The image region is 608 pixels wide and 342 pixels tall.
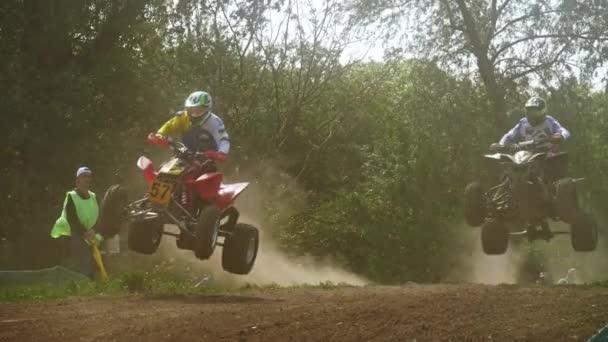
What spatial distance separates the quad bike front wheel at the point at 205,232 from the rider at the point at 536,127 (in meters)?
5.98

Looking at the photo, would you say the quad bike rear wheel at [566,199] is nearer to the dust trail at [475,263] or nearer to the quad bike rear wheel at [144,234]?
the quad bike rear wheel at [144,234]

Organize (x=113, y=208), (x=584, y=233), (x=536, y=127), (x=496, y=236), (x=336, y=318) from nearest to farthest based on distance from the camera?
(x=336, y=318) < (x=113, y=208) < (x=536, y=127) < (x=584, y=233) < (x=496, y=236)

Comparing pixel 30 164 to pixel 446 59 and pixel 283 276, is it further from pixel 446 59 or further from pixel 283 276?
pixel 446 59

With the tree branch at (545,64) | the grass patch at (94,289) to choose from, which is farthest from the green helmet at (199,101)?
the tree branch at (545,64)

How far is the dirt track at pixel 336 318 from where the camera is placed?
28.4 feet

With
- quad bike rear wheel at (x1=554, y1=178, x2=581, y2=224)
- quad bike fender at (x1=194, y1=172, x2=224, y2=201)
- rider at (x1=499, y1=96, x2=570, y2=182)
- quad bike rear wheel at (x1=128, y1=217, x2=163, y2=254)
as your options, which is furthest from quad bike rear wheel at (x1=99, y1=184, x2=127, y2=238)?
quad bike rear wheel at (x1=554, y1=178, x2=581, y2=224)

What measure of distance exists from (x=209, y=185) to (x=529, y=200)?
5.72m

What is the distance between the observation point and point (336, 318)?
9.59m

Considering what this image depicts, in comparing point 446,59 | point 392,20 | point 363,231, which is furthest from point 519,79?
point 363,231

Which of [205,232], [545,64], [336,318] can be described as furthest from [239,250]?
[545,64]

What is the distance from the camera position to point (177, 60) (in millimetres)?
32750

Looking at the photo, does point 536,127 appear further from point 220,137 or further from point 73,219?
point 73,219

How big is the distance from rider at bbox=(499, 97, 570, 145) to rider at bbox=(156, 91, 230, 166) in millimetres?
5488

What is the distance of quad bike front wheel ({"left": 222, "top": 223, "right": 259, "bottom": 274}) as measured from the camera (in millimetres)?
14680
